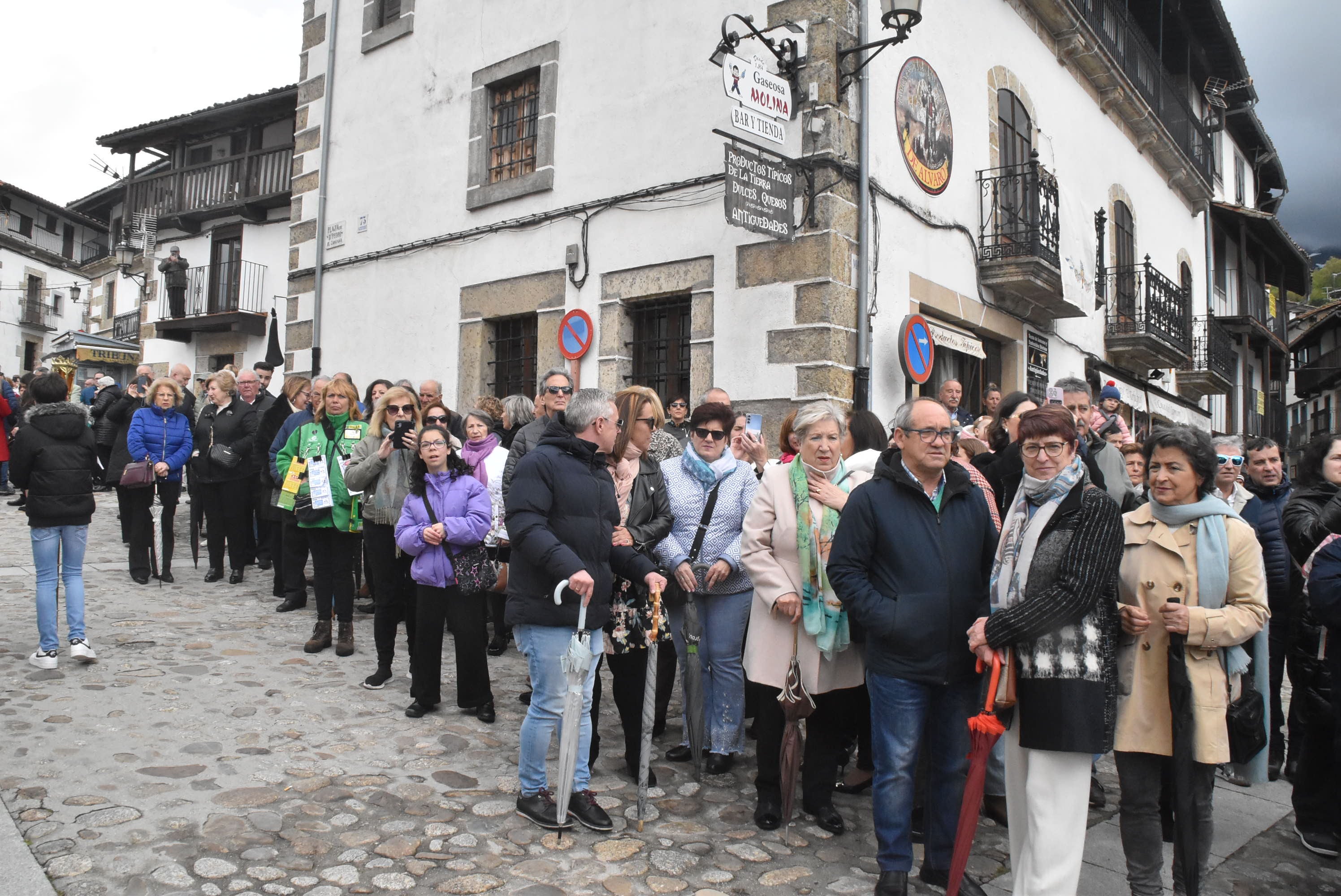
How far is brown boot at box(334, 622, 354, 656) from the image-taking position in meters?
6.13

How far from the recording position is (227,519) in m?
Result: 8.40

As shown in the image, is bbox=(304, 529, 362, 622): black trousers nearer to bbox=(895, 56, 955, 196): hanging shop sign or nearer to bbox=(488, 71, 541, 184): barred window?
bbox=(488, 71, 541, 184): barred window

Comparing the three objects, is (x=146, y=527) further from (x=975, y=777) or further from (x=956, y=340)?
(x=956, y=340)

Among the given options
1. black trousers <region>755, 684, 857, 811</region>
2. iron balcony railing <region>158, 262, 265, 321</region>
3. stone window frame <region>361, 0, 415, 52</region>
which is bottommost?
black trousers <region>755, 684, 857, 811</region>

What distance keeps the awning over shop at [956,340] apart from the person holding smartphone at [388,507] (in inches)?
233

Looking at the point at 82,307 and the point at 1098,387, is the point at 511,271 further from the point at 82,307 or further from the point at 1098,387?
the point at 82,307

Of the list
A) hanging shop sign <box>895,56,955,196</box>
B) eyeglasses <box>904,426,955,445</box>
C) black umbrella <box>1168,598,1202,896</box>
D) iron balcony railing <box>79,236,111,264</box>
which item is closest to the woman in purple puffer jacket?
eyeglasses <box>904,426,955,445</box>

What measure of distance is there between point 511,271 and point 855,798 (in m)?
7.86

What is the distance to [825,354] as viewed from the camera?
8.23 m

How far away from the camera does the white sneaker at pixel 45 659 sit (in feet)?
17.9

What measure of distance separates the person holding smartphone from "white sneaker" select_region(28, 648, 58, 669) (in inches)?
71.1

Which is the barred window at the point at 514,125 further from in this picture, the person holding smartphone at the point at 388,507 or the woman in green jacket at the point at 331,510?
the person holding smartphone at the point at 388,507

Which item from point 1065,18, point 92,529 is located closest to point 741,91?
point 1065,18

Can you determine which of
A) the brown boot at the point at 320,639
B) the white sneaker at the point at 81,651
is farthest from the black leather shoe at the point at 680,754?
the white sneaker at the point at 81,651
